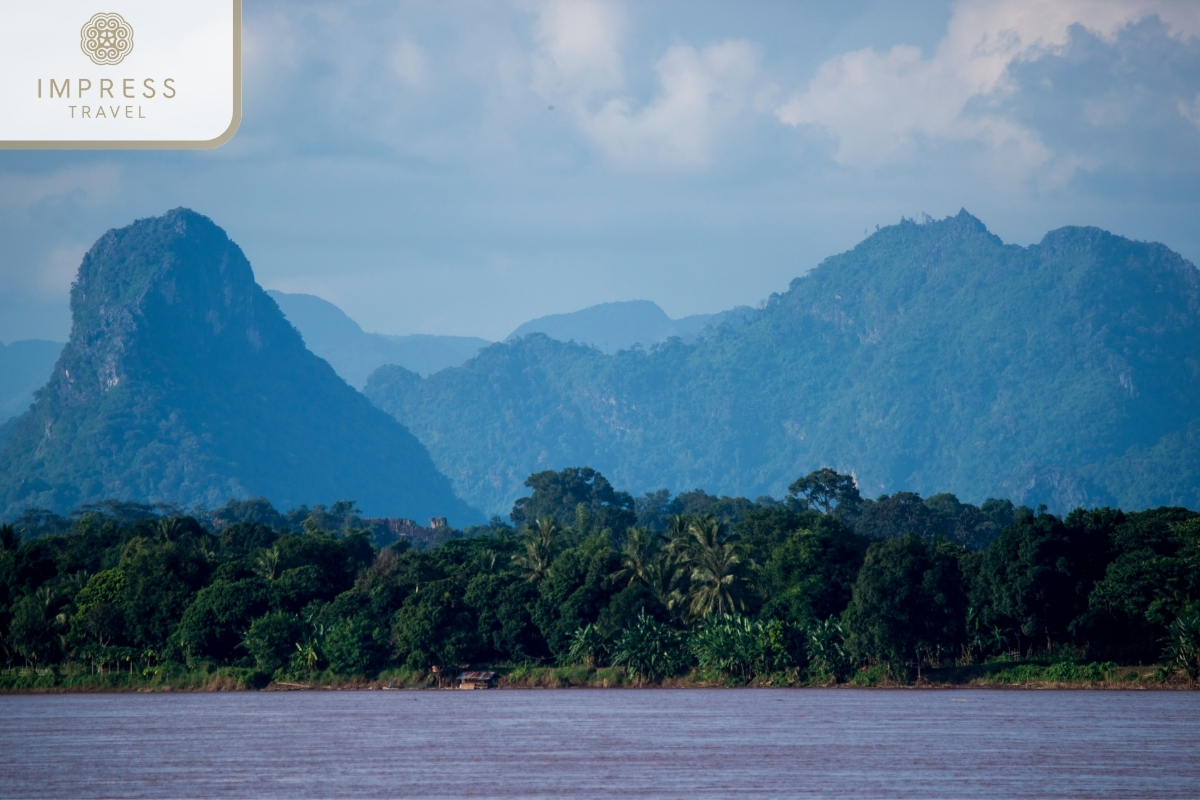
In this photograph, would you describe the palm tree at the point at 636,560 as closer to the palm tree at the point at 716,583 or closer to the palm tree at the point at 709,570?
the palm tree at the point at 709,570

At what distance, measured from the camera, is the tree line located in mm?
75188

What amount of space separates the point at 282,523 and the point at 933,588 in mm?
126838

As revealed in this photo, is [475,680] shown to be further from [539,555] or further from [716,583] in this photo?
[716,583]

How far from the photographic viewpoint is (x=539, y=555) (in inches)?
3647

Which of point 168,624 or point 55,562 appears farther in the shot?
point 55,562

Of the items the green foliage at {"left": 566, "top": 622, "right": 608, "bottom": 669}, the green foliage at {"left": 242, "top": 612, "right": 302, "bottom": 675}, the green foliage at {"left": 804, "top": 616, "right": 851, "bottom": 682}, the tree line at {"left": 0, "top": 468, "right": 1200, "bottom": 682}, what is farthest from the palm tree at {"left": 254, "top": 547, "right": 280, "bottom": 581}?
the green foliage at {"left": 804, "top": 616, "right": 851, "bottom": 682}

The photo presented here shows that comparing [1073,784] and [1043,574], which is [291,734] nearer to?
[1073,784]

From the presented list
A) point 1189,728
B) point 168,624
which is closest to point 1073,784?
point 1189,728

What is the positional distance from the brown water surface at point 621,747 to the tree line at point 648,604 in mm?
4668

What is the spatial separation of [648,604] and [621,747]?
35.2 m

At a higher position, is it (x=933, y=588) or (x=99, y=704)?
(x=933, y=588)

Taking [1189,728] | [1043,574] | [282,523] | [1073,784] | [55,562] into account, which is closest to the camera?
[1073,784]

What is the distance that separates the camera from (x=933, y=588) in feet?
250

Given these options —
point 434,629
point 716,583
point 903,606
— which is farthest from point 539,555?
point 903,606
